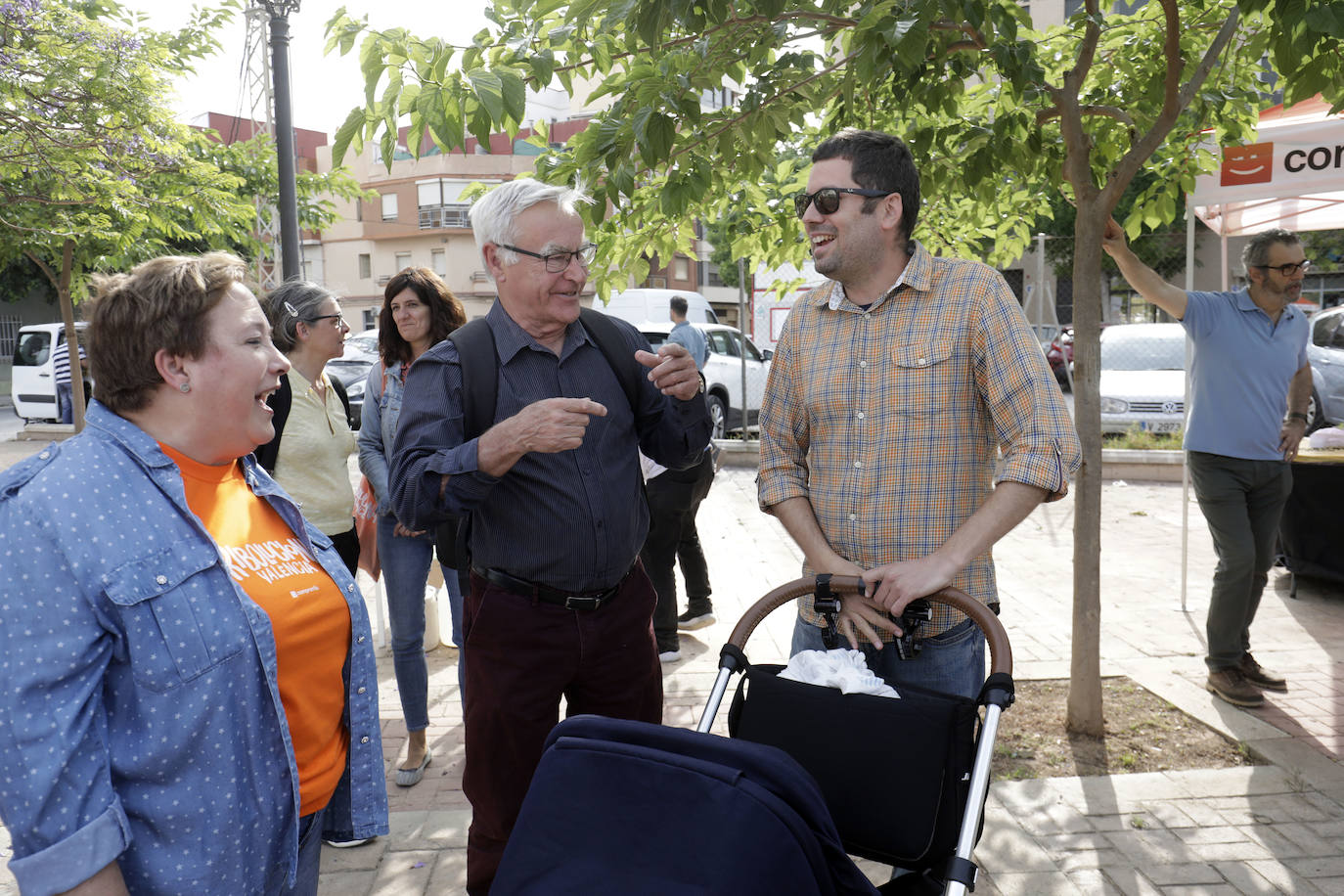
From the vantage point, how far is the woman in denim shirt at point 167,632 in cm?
153

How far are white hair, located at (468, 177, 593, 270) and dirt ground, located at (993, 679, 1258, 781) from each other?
9.77 feet

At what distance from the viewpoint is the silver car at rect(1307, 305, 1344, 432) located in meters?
12.6

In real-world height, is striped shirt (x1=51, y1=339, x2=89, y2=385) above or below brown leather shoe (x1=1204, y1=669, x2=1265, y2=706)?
above

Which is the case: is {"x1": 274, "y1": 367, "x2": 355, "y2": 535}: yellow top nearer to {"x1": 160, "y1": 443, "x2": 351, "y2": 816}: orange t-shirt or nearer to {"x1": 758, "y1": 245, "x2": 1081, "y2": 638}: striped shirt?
{"x1": 160, "y1": 443, "x2": 351, "y2": 816}: orange t-shirt

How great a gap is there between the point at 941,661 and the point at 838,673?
51 centimetres

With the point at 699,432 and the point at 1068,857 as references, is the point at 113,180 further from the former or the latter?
the point at 1068,857

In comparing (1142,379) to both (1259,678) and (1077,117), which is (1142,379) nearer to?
(1259,678)

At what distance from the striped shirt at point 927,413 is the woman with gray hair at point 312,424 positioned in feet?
7.53

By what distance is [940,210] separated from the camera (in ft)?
21.5

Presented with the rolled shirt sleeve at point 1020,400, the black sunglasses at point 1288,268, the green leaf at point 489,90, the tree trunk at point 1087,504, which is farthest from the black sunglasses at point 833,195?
the black sunglasses at point 1288,268

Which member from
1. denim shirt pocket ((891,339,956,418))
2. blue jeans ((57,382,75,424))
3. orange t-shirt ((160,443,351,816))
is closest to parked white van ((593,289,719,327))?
blue jeans ((57,382,75,424))

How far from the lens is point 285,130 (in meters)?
7.86

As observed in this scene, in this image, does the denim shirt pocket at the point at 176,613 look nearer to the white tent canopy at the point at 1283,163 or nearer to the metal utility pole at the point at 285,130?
the white tent canopy at the point at 1283,163

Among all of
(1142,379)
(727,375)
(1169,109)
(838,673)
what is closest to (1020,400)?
(838,673)
